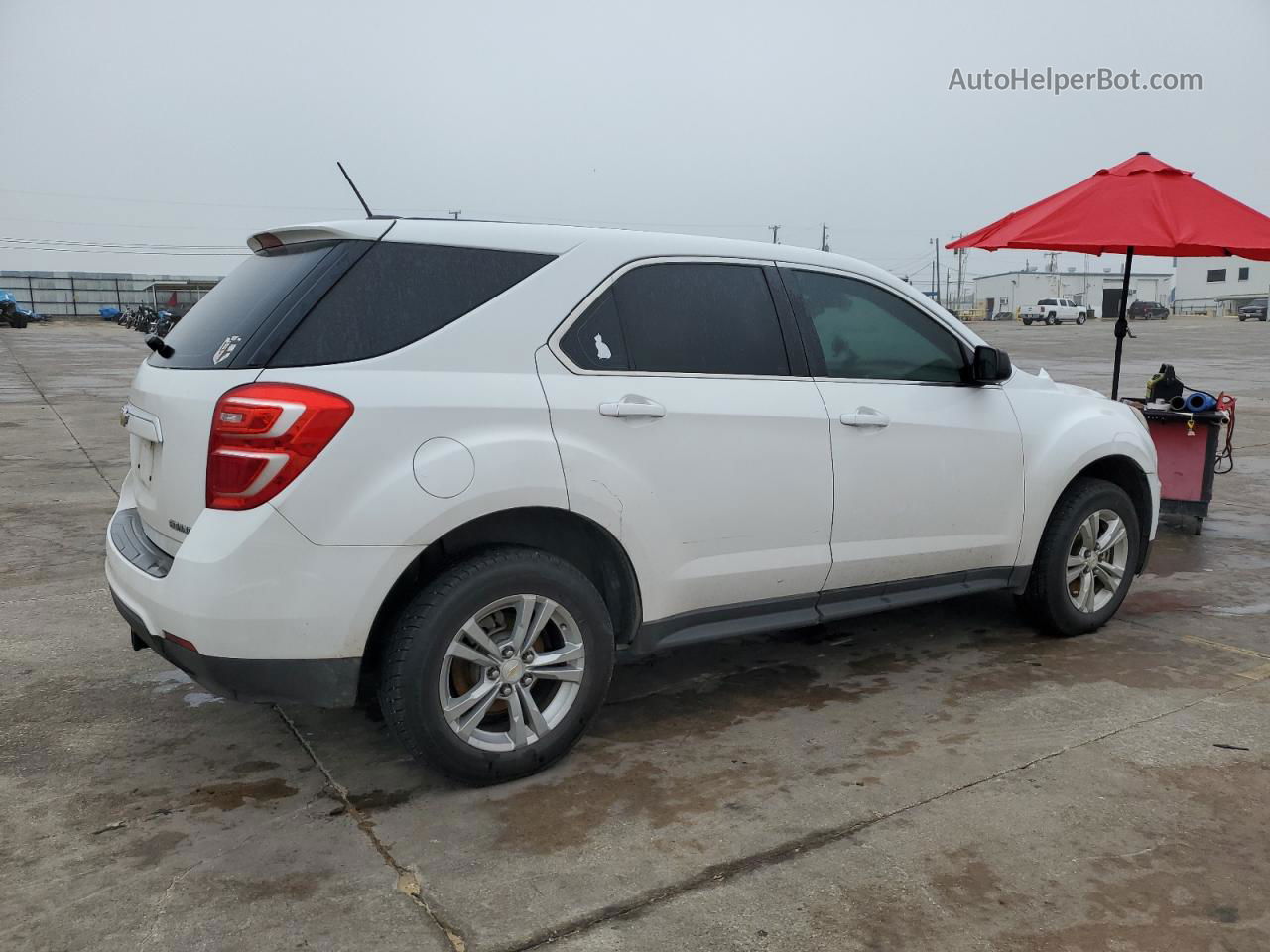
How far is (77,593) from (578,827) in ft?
12.0

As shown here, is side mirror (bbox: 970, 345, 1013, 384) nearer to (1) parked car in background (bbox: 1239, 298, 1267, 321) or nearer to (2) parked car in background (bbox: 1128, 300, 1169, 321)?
(2) parked car in background (bbox: 1128, 300, 1169, 321)

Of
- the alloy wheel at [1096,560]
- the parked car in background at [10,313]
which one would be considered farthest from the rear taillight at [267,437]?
the parked car in background at [10,313]

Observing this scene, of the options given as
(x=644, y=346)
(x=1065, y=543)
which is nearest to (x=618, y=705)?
(x=644, y=346)

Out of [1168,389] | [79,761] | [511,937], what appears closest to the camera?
[511,937]

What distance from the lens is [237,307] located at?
322 centimetres

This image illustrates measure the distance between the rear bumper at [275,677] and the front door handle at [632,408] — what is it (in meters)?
A: 1.08

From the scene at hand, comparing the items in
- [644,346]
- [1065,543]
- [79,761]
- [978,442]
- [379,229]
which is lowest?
[79,761]

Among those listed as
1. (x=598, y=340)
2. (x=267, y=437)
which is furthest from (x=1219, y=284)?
(x=267, y=437)

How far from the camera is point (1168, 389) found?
7.21 m

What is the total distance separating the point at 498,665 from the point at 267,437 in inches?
37.8

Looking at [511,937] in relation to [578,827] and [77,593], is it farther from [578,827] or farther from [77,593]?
[77,593]

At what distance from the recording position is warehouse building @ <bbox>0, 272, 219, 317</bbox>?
209 ft

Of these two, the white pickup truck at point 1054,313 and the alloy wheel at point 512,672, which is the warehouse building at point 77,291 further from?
the alloy wheel at point 512,672

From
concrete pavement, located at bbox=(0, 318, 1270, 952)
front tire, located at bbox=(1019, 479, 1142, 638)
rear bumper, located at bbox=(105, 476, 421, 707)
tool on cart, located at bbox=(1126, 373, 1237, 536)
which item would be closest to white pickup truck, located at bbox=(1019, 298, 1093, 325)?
tool on cart, located at bbox=(1126, 373, 1237, 536)
